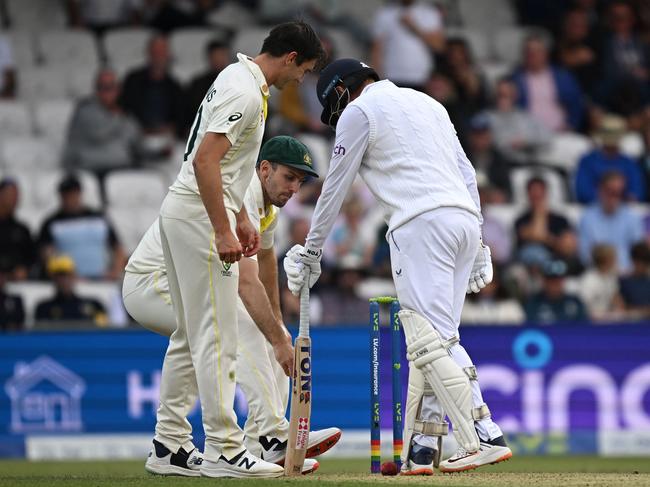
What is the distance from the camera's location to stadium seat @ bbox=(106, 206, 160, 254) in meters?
13.1

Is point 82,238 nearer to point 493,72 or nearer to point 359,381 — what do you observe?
point 359,381

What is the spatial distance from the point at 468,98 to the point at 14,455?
20.2ft

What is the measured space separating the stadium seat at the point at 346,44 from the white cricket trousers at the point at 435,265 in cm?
858

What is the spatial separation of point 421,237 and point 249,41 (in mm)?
8511

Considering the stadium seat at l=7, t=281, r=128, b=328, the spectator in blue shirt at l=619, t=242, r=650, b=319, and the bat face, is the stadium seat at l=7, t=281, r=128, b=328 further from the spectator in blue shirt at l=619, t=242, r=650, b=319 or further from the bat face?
the bat face

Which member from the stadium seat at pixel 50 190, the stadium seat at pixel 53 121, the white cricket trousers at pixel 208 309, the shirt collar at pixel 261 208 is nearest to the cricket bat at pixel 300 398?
the white cricket trousers at pixel 208 309

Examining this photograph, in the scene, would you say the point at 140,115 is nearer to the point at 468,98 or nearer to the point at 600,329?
the point at 468,98

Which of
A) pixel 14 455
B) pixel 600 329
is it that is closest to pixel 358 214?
pixel 600 329

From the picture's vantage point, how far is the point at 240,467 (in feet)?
22.2

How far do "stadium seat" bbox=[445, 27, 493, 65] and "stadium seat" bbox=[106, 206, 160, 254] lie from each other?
14.4 ft

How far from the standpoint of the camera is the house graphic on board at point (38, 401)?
11.5 metres

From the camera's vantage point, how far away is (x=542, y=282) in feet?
41.5

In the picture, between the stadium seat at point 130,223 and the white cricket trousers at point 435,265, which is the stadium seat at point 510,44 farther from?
the white cricket trousers at point 435,265

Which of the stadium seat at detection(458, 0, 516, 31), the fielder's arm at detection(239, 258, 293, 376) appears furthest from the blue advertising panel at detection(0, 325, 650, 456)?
the stadium seat at detection(458, 0, 516, 31)
